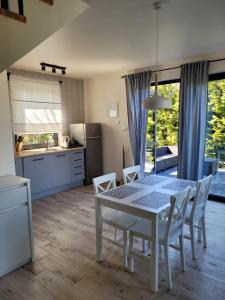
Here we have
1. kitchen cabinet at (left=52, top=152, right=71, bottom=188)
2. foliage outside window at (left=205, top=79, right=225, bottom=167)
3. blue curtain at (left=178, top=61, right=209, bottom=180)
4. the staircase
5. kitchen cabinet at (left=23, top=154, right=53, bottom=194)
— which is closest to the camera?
the staircase

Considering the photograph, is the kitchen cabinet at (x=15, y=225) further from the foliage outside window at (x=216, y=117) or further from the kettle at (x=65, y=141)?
the foliage outside window at (x=216, y=117)

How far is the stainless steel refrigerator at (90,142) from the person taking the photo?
16.9 ft

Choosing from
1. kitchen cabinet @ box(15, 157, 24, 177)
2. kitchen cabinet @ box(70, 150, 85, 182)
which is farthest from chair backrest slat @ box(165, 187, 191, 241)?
kitchen cabinet @ box(70, 150, 85, 182)

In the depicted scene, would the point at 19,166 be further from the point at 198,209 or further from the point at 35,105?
the point at 198,209

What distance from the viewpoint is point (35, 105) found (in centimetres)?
473

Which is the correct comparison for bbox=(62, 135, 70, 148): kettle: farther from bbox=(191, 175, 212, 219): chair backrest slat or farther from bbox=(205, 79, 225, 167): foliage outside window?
bbox=(191, 175, 212, 219): chair backrest slat

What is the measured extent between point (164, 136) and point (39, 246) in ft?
11.0

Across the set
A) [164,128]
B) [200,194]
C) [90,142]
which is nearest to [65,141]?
[90,142]


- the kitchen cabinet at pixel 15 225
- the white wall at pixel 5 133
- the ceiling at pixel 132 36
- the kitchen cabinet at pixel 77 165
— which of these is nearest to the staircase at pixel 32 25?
the ceiling at pixel 132 36

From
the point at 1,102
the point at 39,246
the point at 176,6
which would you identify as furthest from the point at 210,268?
the point at 1,102

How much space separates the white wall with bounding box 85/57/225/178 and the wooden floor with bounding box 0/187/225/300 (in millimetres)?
2440

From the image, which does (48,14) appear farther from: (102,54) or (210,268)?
(210,268)

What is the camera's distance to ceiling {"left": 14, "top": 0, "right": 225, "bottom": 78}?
2.22 meters

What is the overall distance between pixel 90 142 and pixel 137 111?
4.45 feet
